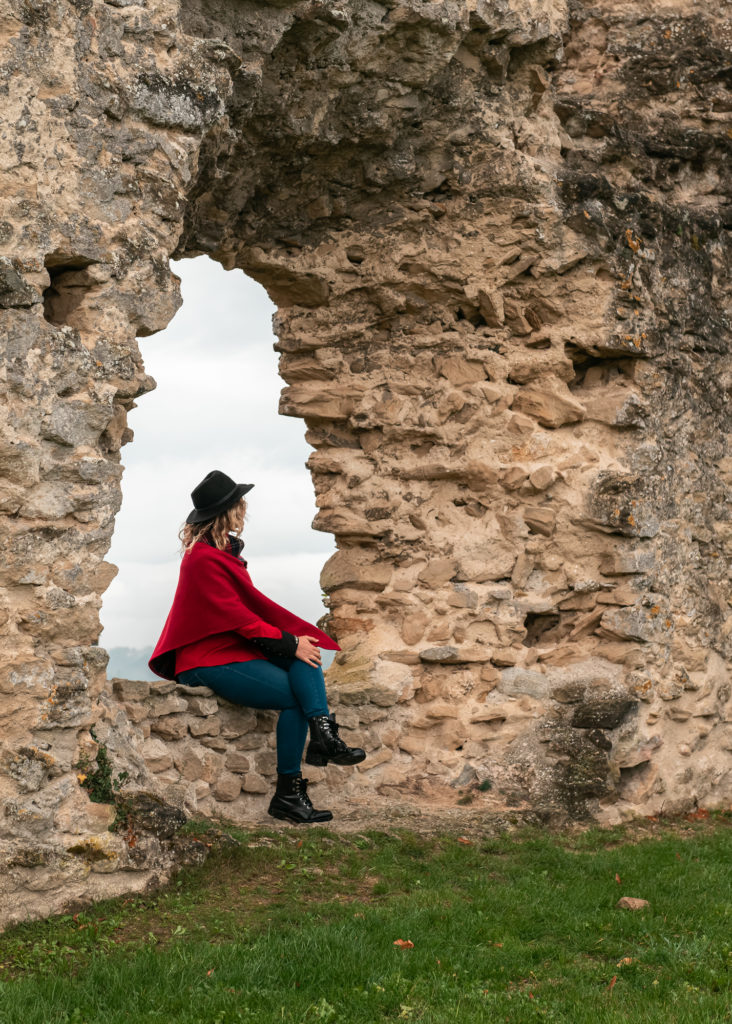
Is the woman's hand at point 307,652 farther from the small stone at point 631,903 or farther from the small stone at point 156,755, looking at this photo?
the small stone at point 631,903

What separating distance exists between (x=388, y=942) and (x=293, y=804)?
1579 millimetres

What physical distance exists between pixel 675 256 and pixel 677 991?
15.6 ft

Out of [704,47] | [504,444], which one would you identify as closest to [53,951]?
[504,444]

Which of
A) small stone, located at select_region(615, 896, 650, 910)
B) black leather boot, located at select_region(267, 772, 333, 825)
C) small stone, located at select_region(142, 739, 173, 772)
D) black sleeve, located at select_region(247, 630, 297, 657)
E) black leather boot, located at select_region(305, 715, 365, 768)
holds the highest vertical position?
black sleeve, located at select_region(247, 630, 297, 657)

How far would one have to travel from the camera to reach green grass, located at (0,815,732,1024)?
11.6 feet

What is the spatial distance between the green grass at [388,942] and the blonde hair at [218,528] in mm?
1383

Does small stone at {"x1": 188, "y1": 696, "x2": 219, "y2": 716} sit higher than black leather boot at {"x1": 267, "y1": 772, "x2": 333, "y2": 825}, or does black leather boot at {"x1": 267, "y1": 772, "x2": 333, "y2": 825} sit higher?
small stone at {"x1": 188, "y1": 696, "x2": 219, "y2": 716}

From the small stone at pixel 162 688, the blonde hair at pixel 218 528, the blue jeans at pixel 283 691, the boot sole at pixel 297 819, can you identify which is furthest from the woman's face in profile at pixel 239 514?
the boot sole at pixel 297 819

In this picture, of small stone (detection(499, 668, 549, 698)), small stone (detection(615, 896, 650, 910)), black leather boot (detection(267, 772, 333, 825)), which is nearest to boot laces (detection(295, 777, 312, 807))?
black leather boot (detection(267, 772, 333, 825))

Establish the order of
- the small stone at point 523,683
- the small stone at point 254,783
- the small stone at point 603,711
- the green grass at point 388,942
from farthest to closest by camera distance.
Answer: the small stone at point 523,683 < the small stone at point 603,711 < the small stone at point 254,783 < the green grass at point 388,942

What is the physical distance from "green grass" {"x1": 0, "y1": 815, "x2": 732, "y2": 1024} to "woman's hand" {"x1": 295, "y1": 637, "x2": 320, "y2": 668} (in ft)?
2.66

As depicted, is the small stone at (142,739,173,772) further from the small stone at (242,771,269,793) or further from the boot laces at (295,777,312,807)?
the boot laces at (295,777,312,807)

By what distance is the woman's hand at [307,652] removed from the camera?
5469 mm

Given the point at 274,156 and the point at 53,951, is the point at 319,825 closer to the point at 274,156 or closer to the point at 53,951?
the point at 53,951
